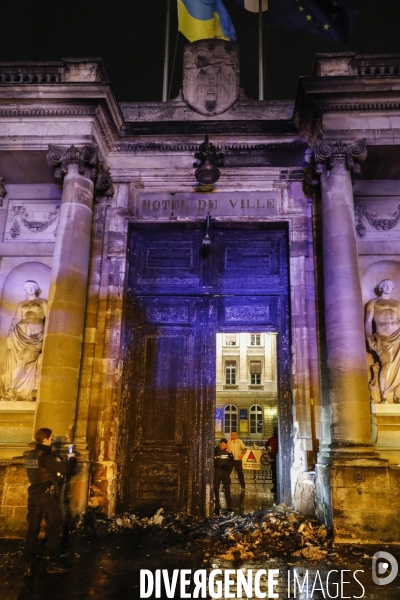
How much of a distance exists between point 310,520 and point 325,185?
651cm

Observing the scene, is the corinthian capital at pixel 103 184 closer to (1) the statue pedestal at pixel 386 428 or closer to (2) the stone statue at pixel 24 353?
(2) the stone statue at pixel 24 353

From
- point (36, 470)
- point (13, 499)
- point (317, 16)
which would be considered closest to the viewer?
point (36, 470)

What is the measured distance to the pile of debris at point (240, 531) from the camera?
7.12 metres

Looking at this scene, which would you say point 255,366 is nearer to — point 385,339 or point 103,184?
point 385,339

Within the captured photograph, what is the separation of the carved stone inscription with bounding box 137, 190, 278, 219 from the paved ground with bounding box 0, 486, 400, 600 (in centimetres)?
672

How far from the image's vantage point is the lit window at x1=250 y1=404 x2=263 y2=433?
130 ft

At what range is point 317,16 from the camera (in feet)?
37.9

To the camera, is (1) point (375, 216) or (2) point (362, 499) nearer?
(2) point (362, 499)

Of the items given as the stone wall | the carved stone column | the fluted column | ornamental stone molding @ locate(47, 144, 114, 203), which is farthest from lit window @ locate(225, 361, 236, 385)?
the stone wall

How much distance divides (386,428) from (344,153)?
561 centimetres

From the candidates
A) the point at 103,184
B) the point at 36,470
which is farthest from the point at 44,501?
the point at 103,184

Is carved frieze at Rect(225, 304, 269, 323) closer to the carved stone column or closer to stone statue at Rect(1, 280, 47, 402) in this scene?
the carved stone column

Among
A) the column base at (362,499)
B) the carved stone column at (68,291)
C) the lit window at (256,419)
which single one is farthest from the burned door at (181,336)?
the lit window at (256,419)

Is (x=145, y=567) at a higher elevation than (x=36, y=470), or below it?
below
